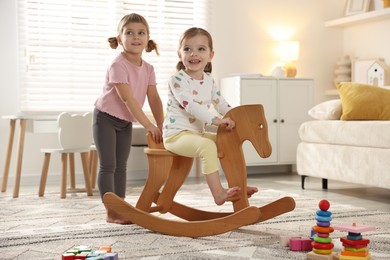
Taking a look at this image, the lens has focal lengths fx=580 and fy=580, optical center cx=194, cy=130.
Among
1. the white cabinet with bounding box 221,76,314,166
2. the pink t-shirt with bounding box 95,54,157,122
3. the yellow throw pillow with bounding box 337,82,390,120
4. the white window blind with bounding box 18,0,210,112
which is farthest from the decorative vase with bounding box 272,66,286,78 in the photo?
the pink t-shirt with bounding box 95,54,157,122

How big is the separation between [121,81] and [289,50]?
2.86 m

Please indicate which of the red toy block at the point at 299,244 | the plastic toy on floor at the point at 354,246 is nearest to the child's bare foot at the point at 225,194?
the red toy block at the point at 299,244

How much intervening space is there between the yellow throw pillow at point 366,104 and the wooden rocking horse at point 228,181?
→ 1504 millimetres

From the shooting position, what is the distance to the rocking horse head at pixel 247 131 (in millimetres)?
2287

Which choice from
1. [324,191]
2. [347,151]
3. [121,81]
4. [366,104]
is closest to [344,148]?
[347,151]

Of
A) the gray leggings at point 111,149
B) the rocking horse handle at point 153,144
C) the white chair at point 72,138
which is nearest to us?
the rocking horse handle at point 153,144

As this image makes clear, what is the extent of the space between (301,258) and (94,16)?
3243 mm

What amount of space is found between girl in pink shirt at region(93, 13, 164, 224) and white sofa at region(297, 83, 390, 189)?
1340mm

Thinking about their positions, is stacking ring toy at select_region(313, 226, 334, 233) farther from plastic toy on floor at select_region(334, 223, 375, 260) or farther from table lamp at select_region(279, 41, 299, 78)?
table lamp at select_region(279, 41, 299, 78)

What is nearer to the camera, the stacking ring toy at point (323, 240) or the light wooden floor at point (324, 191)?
the stacking ring toy at point (323, 240)

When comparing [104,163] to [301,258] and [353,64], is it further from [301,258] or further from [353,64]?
[353,64]

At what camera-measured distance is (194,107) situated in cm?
236

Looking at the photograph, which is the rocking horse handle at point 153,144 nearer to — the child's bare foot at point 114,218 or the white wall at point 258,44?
the child's bare foot at point 114,218

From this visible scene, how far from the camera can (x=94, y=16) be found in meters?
4.67
